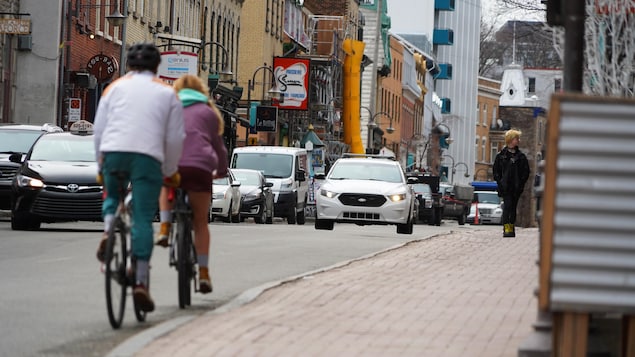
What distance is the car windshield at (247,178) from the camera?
4097 centimetres

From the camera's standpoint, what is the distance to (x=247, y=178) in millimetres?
41188

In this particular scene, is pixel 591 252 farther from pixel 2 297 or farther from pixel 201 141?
pixel 2 297

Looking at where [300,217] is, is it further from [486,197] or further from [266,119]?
[486,197]

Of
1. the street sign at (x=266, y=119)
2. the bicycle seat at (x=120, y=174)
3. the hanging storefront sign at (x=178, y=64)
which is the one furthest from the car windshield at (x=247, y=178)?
the bicycle seat at (x=120, y=174)

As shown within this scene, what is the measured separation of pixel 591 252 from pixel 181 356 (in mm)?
2338

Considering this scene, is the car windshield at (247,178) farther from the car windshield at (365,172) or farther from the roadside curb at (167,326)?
the roadside curb at (167,326)

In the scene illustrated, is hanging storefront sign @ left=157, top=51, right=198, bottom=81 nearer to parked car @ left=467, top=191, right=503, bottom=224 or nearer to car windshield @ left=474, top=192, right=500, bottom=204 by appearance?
parked car @ left=467, top=191, right=503, bottom=224

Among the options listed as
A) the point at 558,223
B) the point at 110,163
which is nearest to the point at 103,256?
the point at 110,163

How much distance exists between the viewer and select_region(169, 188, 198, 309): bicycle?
38.9ft

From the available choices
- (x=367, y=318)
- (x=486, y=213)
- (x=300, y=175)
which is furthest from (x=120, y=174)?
(x=486, y=213)

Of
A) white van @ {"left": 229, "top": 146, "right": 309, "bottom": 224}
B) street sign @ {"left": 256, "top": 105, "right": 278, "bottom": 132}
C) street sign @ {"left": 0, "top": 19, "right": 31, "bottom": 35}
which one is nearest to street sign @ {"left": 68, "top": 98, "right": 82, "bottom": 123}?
white van @ {"left": 229, "top": 146, "right": 309, "bottom": 224}

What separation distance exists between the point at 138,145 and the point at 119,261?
731 millimetres

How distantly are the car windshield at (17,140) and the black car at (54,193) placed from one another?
6544 mm

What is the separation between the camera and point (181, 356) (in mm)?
8859
